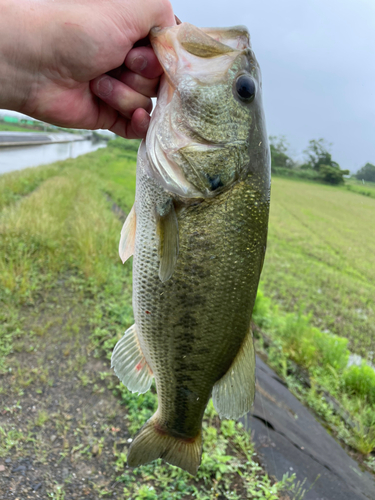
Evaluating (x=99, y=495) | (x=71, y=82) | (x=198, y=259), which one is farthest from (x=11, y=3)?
(x=99, y=495)

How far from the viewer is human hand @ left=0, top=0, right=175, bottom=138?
1.44 metres

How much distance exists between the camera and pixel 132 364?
172 cm

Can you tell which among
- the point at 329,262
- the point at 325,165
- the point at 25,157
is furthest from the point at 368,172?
the point at 25,157

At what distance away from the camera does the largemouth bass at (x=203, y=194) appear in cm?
141

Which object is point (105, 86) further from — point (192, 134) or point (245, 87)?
point (245, 87)

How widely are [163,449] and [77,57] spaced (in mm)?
1909

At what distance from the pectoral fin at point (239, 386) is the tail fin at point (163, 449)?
29 centimetres

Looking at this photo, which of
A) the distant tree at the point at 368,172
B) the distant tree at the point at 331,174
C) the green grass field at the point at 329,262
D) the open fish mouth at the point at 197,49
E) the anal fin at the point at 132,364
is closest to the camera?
the open fish mouth at the point at 197,49

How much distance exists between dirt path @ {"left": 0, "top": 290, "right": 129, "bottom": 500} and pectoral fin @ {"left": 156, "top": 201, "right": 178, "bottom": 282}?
211cm

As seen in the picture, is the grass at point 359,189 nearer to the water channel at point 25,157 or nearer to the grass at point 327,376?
the grass at point 327,376

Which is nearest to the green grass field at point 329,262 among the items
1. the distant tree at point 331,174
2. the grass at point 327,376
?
the distant tree at point 331,174

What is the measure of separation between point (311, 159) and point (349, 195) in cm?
124

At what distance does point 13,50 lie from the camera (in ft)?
5.02

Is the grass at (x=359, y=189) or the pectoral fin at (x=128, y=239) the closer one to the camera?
the pectoral fin at (x=128, y=239)
